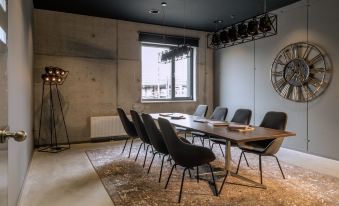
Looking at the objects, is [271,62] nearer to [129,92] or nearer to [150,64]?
[150,64]

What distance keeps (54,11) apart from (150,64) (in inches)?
96.5

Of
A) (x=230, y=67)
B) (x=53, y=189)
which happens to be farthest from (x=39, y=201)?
(x=230, y=67)

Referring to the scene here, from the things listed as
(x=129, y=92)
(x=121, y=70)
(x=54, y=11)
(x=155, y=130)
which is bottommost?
(x=155, y=130)

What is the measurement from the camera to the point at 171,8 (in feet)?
17.0

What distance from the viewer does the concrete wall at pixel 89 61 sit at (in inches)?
208

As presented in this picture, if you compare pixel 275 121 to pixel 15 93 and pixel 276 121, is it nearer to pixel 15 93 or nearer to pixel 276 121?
pixel 276 121

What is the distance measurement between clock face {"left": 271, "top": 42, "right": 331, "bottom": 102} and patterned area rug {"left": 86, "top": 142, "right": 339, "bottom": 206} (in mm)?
1516

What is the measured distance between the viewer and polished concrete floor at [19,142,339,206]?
8.96ft

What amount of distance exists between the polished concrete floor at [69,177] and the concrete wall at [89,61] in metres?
1.13

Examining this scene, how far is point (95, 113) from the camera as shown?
18.9 feet

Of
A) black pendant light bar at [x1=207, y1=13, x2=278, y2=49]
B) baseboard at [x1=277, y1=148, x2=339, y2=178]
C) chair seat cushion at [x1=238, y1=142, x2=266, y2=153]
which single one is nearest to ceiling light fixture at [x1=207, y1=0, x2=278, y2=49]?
black pendant light bar at [x1=207, y1=13, x2=278, y2=49]

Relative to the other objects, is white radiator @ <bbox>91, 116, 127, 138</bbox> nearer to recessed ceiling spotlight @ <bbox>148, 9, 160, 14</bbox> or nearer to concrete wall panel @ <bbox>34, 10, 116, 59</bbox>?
concrete wall panel @ <bbox>34, 10, 116, 59</bbox>

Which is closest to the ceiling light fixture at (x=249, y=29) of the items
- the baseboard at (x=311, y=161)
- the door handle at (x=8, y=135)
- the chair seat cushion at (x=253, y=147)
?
the chair seat cushion at (x=253, y=147)

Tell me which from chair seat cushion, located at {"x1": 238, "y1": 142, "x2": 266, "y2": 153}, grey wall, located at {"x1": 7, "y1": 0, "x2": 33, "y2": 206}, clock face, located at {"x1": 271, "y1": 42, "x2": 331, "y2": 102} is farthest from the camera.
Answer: clock face, located at {"x1": 271, "y1": 42, "x2": 331, "y2": 102}
